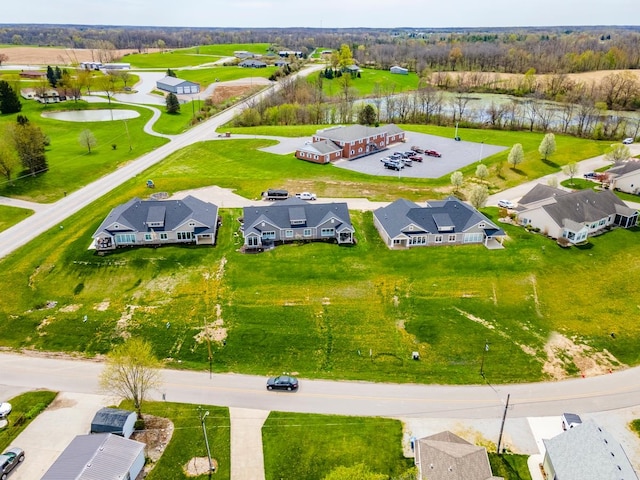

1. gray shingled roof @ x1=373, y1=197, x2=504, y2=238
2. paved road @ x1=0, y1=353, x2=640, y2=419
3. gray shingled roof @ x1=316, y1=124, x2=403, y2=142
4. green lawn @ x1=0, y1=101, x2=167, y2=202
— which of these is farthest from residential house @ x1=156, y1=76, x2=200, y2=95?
paved road @ x1=0, y1=353, x2=640, y2=419

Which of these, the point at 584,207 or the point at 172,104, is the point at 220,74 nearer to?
the point at 172,104

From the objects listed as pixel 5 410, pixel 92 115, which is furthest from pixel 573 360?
pixel 92 115

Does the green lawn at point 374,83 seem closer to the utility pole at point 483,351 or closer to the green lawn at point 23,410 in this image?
the utility pole at point 483,351

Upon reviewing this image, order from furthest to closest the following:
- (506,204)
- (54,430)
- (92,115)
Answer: (92,115) → (506,204) → (54,430)

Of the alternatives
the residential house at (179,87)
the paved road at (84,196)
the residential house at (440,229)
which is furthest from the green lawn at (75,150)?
the residential house at (440,229)

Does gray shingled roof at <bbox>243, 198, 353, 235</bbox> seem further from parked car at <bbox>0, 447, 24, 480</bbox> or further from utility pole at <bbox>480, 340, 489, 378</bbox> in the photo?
parked car at <bbox>0, 447, 24, 480</bbox>

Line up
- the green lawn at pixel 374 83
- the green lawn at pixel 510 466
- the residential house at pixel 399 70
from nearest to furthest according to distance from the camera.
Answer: the green lawn at pixel 510 466 → the green lawn at pixel 374 83 → the residential house at pixel 399 70
